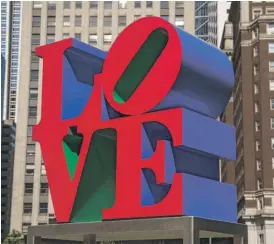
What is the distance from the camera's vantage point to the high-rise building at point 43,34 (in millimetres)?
86250

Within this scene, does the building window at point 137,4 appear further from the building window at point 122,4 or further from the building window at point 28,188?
the building window at point 28,188

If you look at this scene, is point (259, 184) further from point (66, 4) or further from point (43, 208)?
point (66, 4)

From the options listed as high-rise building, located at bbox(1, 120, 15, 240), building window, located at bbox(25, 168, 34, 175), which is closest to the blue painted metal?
building window, located at bbox(25, 168, 34, 175)

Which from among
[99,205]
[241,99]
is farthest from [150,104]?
[241,99]

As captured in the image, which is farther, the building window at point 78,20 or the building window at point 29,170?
the building window at point 78,20

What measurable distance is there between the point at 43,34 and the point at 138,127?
74.4 meters

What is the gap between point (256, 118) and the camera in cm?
8312

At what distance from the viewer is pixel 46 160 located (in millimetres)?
20125

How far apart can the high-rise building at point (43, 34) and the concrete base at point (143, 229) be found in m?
65.8

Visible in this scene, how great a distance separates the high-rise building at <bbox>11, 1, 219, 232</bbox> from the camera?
86250 millimetres

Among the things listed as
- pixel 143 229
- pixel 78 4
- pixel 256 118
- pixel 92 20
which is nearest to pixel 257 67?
pixel 256 118

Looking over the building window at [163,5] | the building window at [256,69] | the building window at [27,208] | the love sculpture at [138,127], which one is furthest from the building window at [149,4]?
the love sculpture at [138,127]

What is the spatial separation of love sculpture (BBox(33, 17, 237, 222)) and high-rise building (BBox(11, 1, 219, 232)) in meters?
66.6

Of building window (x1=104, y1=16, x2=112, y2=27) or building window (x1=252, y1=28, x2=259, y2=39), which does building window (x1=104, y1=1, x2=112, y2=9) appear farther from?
building window (x1=252, y1=28, x2=259, y2=39)
